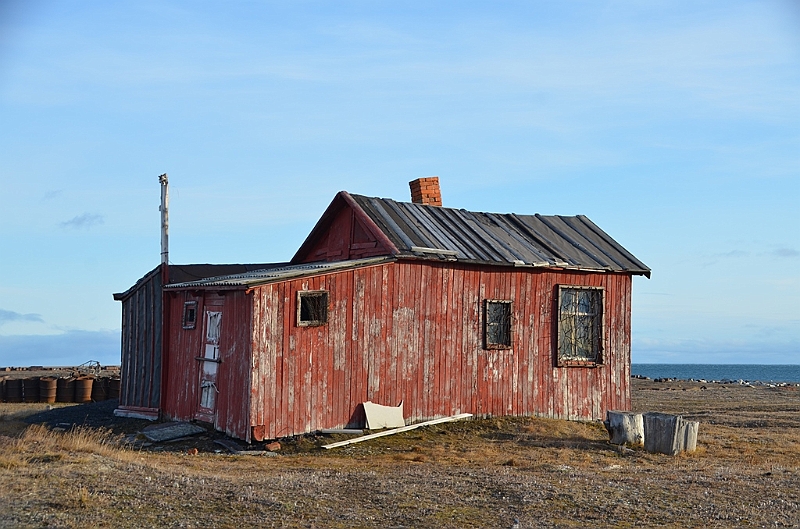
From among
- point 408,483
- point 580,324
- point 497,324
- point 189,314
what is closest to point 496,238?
point 497,324

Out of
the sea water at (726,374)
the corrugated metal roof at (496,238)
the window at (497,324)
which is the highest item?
the corrugated metal roof at (496,238)

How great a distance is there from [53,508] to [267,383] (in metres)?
6.93

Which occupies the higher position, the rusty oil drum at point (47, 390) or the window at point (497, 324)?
the window at point (497, 324)

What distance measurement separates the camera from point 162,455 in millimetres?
14258

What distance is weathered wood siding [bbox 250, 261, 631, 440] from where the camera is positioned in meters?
15.8

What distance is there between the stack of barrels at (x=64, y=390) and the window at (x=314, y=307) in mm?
12487

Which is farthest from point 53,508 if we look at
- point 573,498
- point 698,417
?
point 698,417

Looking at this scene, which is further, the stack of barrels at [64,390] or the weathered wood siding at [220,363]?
the stack of barrels at [64,390]

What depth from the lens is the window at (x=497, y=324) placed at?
18.7 m

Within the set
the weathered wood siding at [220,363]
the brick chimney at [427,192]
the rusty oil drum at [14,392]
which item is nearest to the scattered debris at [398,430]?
the weathered wood siding at [220,363]

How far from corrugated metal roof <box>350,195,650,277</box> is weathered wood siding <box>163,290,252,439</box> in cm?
356

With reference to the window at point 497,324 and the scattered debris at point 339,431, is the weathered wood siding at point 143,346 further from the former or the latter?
the window at point 497,324

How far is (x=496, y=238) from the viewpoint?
20.2 m

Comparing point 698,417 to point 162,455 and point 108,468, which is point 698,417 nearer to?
point 162,455
